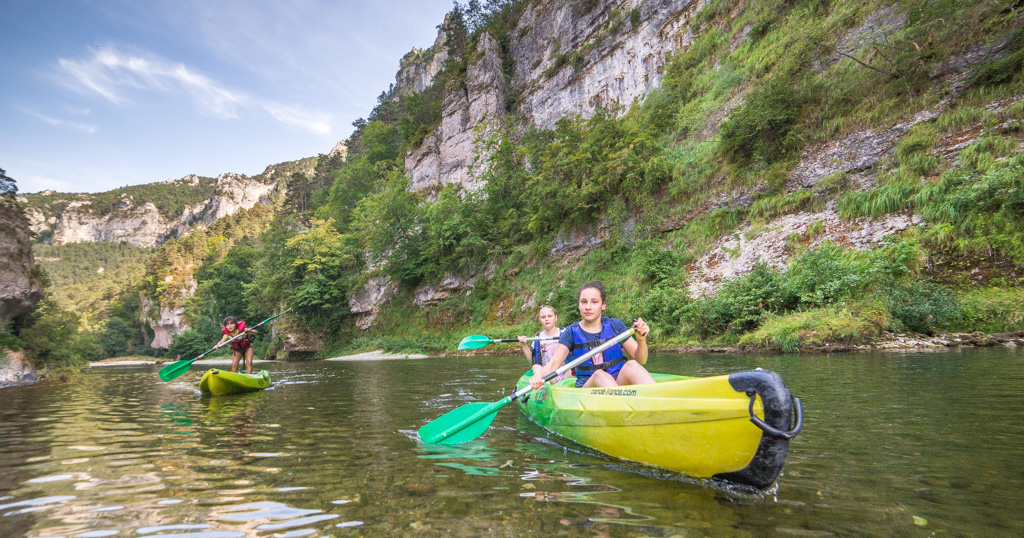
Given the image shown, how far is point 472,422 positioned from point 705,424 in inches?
81.1

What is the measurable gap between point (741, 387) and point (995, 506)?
1.22 metres

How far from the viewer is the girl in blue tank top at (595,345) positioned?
4066 millimetres

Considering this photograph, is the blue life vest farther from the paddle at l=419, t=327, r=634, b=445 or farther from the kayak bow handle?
the kayak bow handle

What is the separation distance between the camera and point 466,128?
109 feet

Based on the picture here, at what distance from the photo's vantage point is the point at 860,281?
10.6 meters

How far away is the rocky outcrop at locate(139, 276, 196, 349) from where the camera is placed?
179ft

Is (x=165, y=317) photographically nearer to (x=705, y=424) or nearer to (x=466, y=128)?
(x=466, y=128)

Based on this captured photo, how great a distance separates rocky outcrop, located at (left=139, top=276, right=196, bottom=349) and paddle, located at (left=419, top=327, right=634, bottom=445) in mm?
61145

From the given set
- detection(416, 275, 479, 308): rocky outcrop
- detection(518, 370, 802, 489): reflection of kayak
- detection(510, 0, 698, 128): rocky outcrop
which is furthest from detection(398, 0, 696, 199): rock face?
detection(518, 370, 802, 489): reflection of kayak

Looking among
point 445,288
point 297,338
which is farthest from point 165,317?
point 445,288

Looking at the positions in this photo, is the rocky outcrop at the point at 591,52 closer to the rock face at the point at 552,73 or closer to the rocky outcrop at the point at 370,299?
the rock face at the point at 552,73

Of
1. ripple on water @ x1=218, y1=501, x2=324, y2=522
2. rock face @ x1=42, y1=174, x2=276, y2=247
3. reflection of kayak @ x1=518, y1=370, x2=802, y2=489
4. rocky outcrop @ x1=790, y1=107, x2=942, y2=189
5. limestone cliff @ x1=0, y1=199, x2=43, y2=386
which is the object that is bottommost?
ripple on water @ x1=218, y1=501, x2=324, y2=522

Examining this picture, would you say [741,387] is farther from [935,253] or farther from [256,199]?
[256,199]

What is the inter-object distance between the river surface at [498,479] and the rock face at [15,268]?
8.39 m
